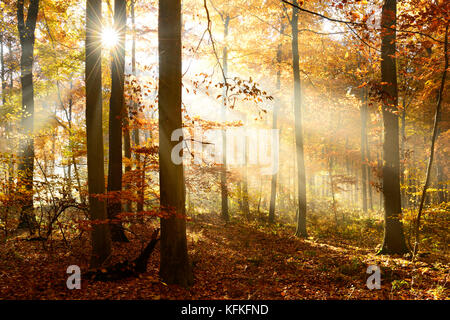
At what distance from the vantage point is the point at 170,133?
16.5 ft

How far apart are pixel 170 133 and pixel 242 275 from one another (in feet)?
→ 14.3

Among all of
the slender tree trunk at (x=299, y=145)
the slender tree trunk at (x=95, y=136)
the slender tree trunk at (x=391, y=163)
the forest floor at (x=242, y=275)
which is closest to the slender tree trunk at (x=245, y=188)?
the slender tree trunk at (x=299, y=145)

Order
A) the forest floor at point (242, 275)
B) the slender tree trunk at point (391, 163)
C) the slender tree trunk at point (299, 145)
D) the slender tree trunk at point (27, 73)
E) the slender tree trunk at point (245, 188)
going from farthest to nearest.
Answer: the slender tree trunk at point (245, 188) → the slender tree trunk at point (299, 145) → the slender tree trunk at point (27, 73) → the slender tree trunk at point (391, 163) → the forest floor at point (242, 275)

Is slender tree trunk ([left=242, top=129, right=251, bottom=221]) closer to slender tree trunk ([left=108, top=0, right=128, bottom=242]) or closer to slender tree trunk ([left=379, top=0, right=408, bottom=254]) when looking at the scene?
slender tree trunk ([left=379, top=0, right=408, bottom=254])

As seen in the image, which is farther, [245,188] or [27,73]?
[245,188]

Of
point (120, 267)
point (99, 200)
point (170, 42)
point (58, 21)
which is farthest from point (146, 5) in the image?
point (120, 267)

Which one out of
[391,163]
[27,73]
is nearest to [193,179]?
[391,163]

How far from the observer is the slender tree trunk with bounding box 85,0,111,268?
5449mm

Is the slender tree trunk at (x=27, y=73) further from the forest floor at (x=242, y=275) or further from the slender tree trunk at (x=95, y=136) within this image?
the slender tree trunk at (x=95, y=136)

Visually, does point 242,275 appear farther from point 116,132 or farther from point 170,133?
point 116,132

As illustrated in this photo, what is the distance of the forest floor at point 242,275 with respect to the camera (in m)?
4.86

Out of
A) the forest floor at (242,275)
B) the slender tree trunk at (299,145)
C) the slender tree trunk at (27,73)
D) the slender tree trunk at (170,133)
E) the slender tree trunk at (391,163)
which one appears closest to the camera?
the forest floor at (242,275)

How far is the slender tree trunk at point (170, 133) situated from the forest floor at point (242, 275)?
705 millimetres
